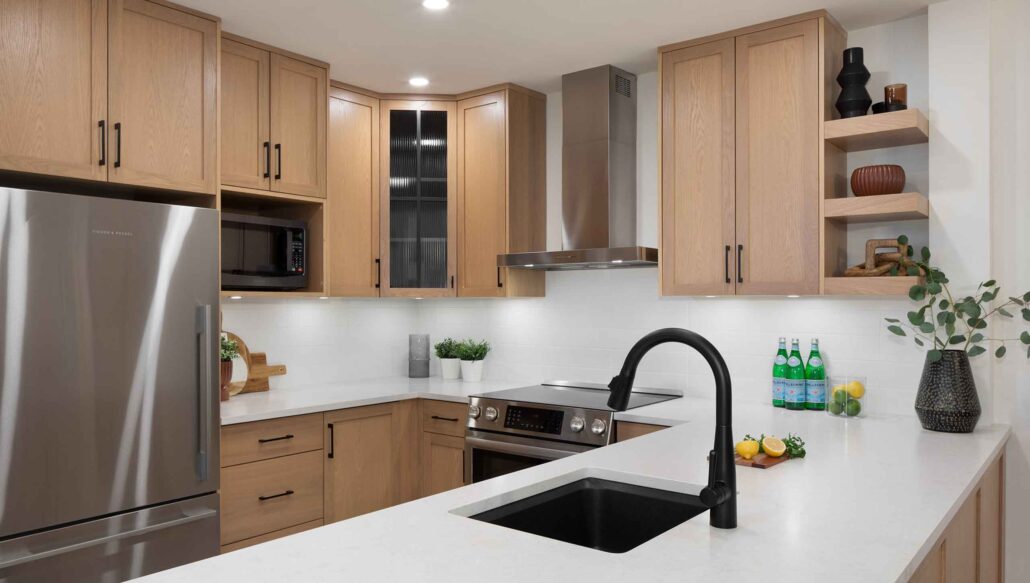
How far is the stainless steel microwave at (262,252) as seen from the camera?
10.5 ft

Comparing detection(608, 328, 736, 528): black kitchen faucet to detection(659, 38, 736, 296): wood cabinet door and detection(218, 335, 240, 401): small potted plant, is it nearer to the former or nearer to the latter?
detection(659, 38, 736, 296): wood cabinet door

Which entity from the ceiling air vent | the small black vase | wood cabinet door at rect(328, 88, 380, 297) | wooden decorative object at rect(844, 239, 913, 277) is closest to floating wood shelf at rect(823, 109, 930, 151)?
wooden decorative object at rect(844, 239, 913, 277)

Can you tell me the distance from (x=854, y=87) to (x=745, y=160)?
49cm

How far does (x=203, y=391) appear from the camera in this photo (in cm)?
267

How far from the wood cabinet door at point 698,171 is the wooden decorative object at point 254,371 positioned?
203 centimetres

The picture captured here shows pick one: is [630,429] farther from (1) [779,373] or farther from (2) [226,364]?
(2) [226,364]

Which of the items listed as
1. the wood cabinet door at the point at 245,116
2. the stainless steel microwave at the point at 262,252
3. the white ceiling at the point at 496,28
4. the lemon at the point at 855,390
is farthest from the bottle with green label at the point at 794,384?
the wood cabinet door at the point at 245,116

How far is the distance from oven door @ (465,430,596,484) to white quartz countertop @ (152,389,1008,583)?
1.03 metres

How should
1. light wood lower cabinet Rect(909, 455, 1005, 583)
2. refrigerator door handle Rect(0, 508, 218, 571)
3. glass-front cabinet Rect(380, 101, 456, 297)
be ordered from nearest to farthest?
light wood lower cabinet Rect(909, 455, 1005, 583), refrigerator door handle Rect(0, 508, 218, 571), glass-front cabinet Rect(380, 101, 456, 297)

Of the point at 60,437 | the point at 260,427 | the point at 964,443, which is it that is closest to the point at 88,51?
the point at 60,437

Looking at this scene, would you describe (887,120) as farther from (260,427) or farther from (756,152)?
(260,427)

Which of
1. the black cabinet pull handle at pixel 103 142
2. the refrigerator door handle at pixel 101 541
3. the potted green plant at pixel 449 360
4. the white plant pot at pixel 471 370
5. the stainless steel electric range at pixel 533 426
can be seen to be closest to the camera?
the refrigerator door handle at pixel 101 541

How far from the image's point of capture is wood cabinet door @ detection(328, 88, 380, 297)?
147 inches

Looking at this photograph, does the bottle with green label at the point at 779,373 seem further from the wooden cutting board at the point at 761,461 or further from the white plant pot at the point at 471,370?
the white plant pot at the point at 471,370
